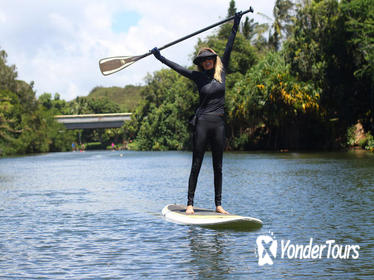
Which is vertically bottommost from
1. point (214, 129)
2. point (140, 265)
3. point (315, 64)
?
point (140, 265)

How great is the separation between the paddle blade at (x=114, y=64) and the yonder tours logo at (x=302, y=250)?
531 cm

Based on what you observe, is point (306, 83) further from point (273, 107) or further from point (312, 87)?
point (273, 107)

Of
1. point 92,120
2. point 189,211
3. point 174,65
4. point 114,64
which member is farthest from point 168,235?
point 92,120

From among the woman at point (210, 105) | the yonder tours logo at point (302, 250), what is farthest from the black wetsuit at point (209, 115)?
the yonder tours logo at point (302, 250)

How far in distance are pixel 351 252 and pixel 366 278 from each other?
1.32 metres

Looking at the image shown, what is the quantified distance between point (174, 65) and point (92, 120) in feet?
354

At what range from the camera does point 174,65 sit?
33.7 feet

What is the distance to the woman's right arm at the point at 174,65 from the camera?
33.4 ft

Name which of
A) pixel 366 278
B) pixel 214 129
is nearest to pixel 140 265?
pixel 366 278

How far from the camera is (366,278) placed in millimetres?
6082

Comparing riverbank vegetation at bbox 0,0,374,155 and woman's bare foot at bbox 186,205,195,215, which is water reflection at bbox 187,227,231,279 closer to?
woman's bare foot at bbox 186,205,195,215

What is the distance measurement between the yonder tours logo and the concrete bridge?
109m

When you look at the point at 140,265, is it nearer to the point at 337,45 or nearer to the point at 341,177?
the point at 341,177

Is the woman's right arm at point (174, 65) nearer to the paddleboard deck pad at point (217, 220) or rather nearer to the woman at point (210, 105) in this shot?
the woman at point (210, 105)
